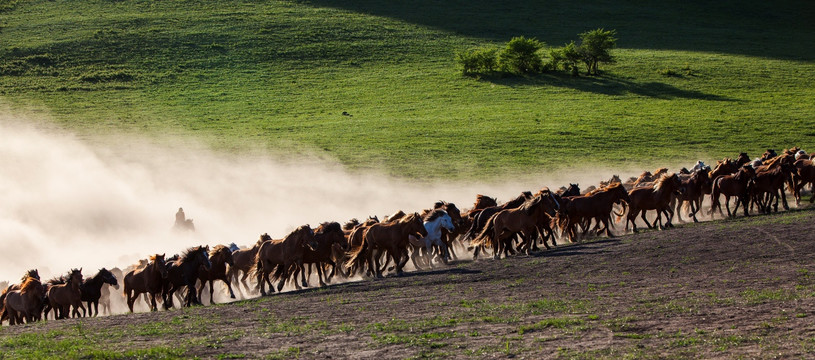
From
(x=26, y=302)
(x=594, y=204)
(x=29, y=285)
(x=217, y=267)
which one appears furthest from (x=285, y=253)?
(x=594, y=204)

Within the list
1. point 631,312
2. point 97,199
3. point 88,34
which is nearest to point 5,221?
point 97,199

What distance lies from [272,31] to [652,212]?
195ft

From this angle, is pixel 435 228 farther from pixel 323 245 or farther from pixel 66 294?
pixel 66 294

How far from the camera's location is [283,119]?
61.8m

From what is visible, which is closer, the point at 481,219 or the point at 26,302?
the point at 26,302

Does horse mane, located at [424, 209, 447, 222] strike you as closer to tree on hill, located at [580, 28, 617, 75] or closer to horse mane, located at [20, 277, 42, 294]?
horse mane, located at [20, 277, 42, 294]

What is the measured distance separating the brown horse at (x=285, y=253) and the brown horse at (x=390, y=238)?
172cm

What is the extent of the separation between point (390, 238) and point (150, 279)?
19.5 ft

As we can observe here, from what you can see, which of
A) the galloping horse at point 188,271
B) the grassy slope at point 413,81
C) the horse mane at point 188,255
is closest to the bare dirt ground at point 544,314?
the galloping horse at point 188,271

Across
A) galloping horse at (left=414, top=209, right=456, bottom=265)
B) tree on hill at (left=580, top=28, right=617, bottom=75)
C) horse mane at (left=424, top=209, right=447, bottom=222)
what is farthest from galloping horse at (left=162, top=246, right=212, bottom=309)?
tree on hill at (left=580, top=28, right=617, bottom=75)

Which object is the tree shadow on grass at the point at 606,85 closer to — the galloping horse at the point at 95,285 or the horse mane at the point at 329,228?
the horse mane at the point at 329,228

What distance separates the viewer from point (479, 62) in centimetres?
7262

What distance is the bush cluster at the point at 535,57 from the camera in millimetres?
70375

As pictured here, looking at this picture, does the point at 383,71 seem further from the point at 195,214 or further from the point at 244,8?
the point at 195,214
